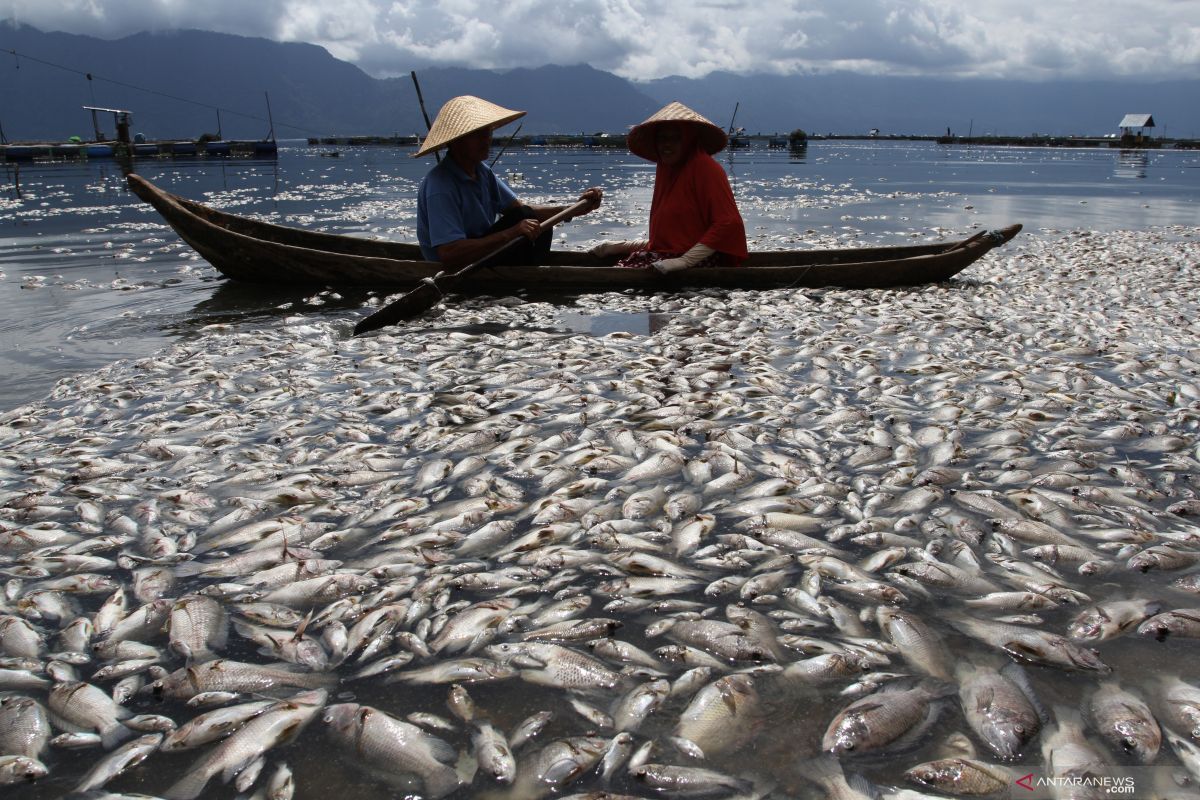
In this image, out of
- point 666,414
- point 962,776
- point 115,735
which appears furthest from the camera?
point 666,414

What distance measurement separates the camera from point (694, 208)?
9312 mm

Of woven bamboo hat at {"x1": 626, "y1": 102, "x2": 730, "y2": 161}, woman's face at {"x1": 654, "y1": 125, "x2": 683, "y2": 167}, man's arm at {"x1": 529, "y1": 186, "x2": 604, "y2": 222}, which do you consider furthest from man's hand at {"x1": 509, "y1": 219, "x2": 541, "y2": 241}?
woman's face at {"x1": 654, "y1": 125, "x2": 683, "y2": 167}

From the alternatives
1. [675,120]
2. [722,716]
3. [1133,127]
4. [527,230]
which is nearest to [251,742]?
[722,716]

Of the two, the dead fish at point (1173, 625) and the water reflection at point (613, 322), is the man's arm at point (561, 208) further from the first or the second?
the dead fish at point (1173, 625)

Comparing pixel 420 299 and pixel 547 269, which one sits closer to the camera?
pixel 420 299

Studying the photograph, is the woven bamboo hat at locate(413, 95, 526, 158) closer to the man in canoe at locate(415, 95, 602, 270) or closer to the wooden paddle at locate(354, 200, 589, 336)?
the man in canoe at locate(415, 95, 602, 270)

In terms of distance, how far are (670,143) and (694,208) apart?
2.67 feet

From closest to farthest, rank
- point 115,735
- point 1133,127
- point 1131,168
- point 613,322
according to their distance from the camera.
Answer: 1. point 115,735
2. point 613,322
3. point 1131,168
4. point 1133,127

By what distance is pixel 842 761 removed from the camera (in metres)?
2.42

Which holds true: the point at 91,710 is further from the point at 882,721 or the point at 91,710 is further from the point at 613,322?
the point at 613,322

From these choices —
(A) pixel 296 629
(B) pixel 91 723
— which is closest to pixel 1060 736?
(A) pixel 296 629

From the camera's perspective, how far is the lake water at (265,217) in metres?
8.27

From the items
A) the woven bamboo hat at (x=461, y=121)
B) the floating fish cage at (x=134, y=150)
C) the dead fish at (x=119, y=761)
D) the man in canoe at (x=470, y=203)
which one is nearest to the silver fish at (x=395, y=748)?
the dead fish at (x=119, y=761)

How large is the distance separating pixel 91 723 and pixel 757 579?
257 centimetres
